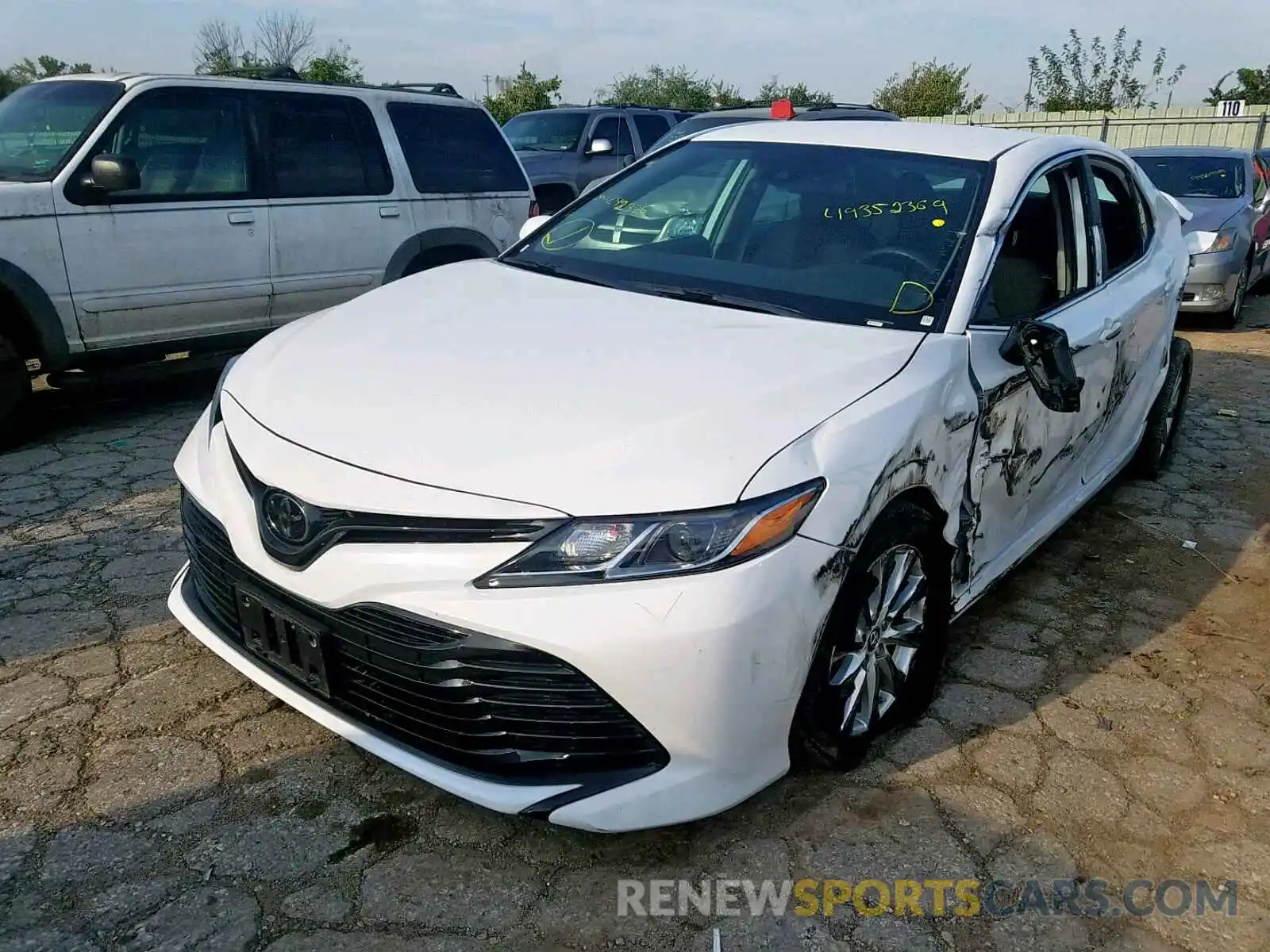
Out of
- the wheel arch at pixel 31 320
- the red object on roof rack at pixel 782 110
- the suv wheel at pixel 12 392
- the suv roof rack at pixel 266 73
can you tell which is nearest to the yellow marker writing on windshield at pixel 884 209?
the wheel arch at pixel 31 320

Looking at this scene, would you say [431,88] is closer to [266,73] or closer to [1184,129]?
[266,73]

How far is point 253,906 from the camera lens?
218 centimetres

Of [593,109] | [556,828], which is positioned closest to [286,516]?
[556,828]

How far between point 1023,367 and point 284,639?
7.08 ft

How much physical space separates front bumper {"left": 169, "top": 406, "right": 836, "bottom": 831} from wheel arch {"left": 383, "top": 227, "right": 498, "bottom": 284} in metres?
4.04

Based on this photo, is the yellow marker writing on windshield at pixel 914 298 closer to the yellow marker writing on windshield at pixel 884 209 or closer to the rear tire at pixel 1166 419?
the yellow marker writing on windshield at pixel 884 209

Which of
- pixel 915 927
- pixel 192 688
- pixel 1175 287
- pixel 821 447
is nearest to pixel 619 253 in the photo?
pixel 821 447

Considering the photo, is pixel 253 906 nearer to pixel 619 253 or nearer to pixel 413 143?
pixel 619 253

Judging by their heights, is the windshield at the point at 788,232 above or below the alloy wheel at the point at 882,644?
above

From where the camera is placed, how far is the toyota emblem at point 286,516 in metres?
2.24

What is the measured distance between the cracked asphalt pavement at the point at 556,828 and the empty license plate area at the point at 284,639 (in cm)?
36

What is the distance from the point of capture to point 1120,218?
4223 millimetres

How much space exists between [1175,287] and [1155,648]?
1837 mm

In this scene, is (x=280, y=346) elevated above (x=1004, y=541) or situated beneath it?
elevated above
